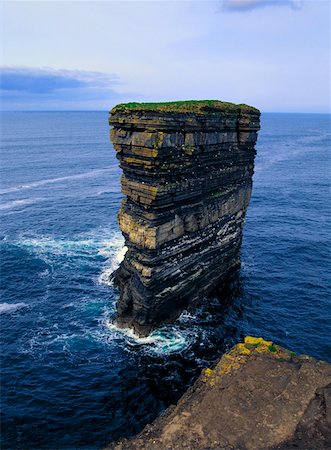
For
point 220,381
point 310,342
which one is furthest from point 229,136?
point 220,381

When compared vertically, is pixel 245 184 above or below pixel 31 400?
above

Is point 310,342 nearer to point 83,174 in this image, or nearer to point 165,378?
point 165,378

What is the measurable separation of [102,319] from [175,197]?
16438mm

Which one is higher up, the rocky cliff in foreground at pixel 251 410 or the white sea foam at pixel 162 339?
the rocky cliff in foreground at pixel 251 410

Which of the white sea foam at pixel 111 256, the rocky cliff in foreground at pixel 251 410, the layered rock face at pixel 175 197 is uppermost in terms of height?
the layered rock face at pixel 175 197

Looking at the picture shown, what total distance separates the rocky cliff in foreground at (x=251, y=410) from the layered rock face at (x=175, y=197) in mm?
11072

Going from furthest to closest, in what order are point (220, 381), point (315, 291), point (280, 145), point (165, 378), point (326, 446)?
point (280, 145)
point (315, 291)
point (165, 378)
point (220, 381)
point (326, 446)

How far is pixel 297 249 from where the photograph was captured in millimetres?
57156

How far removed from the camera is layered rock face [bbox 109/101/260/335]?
112 feet

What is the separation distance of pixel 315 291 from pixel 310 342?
9977 millimetres

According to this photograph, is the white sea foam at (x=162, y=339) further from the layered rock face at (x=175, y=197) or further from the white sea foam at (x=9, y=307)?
the white sea foam at (x=9, y=307)

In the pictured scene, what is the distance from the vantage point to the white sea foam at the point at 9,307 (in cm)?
4231

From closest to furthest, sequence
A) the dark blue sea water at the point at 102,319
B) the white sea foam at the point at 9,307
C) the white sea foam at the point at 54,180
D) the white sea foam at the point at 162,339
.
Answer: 1. the dark blue sea water at the point at 102,319
2. the white sea foam at the point at 162,339
3. the white sea foam at the point at 9,307
4. the white sea foam at the point at 54,180

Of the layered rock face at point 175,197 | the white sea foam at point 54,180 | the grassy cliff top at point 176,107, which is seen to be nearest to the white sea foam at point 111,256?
the layered rock face at point 175,197
